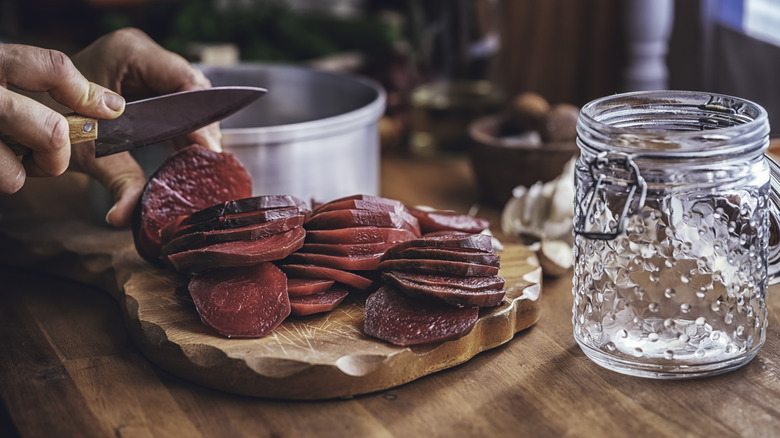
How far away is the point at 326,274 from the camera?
1.34 m

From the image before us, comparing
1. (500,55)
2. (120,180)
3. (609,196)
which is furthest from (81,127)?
(500,55)

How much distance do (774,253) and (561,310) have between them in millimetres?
369

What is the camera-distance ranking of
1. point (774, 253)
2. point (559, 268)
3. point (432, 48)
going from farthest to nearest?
1. point (432, 48)
2. point (559, 268)
3. point (774, 253)

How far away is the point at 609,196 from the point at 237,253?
22.1 inches

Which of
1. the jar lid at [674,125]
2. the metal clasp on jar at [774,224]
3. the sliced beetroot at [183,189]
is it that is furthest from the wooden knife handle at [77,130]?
the metal clasp on jar at [774,224]

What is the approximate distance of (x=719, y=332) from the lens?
1.20 m

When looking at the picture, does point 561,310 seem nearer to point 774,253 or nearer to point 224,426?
point 774,253

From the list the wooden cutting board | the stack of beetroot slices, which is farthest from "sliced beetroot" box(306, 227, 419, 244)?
the wooden cutting board

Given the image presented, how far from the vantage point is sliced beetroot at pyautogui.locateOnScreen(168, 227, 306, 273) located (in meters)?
1.26

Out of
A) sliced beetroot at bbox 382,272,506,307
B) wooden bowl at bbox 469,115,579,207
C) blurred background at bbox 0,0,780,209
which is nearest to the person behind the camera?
sliced beetroot at bbox 382,272,506,307

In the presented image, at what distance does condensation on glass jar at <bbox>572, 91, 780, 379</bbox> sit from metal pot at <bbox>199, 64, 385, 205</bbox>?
2.12 feet

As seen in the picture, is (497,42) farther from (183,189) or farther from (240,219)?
(240,219)

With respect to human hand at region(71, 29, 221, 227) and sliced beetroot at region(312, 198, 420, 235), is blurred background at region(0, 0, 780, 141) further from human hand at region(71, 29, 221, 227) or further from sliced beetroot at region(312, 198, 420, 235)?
sliced beetroot at region(312, 198, 420, 235)

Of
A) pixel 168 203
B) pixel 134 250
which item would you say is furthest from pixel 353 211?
pixel 134 250
